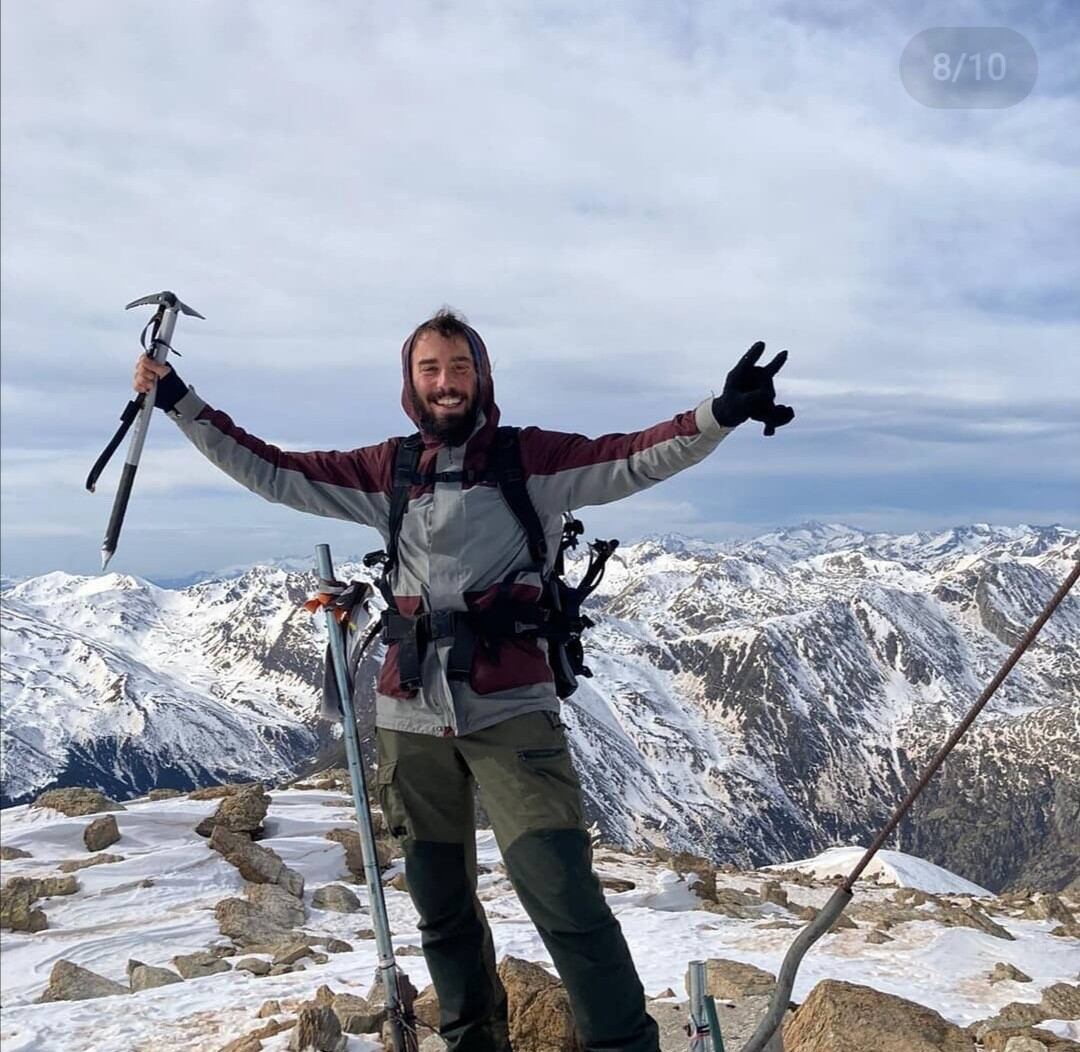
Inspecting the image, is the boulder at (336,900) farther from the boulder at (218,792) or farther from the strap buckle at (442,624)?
the strap buckle at (442,624)

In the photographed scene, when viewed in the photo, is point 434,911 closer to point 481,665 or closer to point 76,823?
point 481,665

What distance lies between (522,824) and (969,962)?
9933 mm

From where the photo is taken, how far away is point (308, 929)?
1593 centimetres

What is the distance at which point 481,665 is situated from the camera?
19.2ft

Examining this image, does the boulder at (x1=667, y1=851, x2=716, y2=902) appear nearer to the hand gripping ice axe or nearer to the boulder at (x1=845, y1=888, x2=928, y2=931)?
the boulder at (x1=845, y1=888, x2=928, y2=931)

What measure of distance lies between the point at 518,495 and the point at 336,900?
45.6 ft

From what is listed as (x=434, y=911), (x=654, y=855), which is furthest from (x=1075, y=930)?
(x=434, y=911)

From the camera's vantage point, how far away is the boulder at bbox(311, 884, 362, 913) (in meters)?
17.4

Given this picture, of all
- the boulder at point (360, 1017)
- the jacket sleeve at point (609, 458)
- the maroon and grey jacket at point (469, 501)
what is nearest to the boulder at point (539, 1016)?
the boulder at point (360, 1017)

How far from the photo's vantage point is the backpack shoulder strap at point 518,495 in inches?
237

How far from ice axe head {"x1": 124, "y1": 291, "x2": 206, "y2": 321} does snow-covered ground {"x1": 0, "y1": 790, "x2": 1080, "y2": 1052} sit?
21.7ft

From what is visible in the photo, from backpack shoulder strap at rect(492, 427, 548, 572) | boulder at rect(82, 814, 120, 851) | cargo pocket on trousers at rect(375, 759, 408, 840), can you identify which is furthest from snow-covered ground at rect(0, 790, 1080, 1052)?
backpack shoulder strap at rect(492, 427, 548, 572)

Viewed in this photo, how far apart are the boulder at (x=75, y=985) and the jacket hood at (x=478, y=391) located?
9.69 meters

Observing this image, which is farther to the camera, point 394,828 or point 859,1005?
point 859,1005
